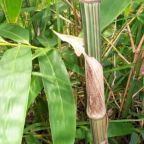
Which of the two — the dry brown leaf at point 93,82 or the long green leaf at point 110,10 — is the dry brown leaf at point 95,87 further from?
the long green leaf at point 110,10

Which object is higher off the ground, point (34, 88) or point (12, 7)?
point (12, 7)

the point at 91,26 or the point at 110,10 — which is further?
the point at 110,10

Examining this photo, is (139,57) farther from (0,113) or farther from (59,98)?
(0,113)

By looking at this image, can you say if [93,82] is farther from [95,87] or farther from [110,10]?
[110,10]

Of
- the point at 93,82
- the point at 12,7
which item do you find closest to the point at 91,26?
the point at 93,82

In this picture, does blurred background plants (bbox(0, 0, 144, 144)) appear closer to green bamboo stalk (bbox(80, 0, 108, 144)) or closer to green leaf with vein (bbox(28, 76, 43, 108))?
green leaf with vein (bbox(28, 76, 43, 108))

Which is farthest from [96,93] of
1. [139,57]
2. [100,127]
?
[139,57]
